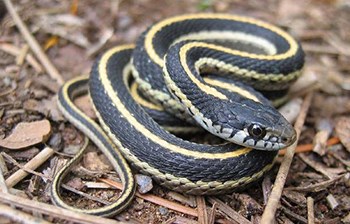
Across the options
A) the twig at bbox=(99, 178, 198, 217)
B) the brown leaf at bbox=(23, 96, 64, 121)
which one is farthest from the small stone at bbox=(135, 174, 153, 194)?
the brown leaf at bbox=(23, 96, 64, 121)

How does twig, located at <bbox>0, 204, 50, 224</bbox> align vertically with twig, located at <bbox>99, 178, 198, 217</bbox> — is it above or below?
above

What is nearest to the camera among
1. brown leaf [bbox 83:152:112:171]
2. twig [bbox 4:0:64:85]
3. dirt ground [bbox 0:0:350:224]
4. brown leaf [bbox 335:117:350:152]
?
dirt ground [bbox 0:0:350:224]

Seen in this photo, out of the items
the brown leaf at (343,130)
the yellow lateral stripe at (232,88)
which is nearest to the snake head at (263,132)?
the yellow lateral stripe at (232,88)

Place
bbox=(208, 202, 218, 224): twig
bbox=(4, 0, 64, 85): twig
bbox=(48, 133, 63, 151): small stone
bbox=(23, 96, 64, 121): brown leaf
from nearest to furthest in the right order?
bbox=(208, 202, 218, 224): twig, bbox=(48, 133, 63, 151): small stone, bbox=(23, 96, 64, 121): brown leaf, bbox=(4, 0, 64, 85): twig

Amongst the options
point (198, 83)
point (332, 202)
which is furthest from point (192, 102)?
point (332, 202)

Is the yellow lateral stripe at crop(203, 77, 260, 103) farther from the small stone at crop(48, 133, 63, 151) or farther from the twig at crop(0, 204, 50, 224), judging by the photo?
the twig at crop(0, 204, 50, 224)

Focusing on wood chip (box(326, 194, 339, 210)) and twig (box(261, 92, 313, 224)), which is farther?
wood chip (box(326, 194, 339, 210))

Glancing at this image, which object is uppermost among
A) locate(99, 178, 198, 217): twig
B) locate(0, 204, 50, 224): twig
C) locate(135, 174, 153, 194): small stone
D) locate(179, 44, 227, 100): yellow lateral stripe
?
locate(179, 44, 227, 100): yellow lateral stripe
